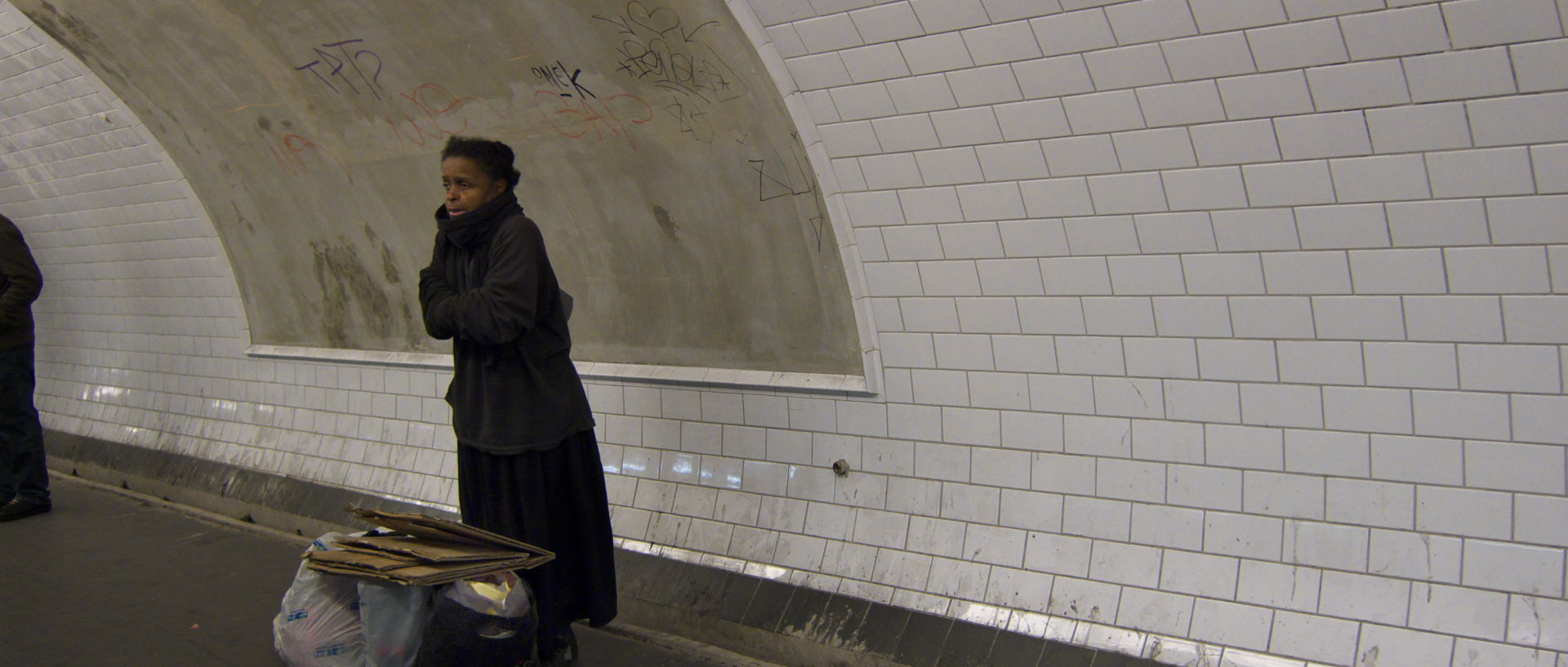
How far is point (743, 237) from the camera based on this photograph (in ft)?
15.8

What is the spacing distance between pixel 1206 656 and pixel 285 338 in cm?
606

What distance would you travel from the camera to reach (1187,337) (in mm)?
3668

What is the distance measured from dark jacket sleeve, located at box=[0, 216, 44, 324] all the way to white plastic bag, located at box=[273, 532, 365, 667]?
3.71 meters

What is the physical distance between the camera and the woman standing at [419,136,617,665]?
151 inches

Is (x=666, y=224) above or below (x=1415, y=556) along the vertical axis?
above

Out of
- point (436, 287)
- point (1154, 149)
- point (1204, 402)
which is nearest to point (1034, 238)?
point (1154, 149)

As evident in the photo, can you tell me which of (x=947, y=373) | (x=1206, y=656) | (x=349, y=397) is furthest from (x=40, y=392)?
(x=1206, y=656)

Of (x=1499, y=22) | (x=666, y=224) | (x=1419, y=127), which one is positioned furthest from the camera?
(x=666, y=224)

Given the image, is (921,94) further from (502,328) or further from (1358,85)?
(502,328)

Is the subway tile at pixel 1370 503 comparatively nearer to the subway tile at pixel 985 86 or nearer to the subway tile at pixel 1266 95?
the subway tile at pixel 1266 95

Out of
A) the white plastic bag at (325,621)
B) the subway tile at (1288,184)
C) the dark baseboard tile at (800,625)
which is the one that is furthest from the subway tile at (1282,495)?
the white plastic bag at (325,621)

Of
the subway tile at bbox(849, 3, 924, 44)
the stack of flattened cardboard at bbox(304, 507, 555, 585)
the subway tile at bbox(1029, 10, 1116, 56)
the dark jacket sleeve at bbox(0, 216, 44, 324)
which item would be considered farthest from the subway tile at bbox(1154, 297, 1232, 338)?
the dark jacket sleeve at bbox(0, 216, 44, 324)

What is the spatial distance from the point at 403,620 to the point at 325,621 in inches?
16.6

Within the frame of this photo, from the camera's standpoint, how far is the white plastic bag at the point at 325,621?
3.98 metres
